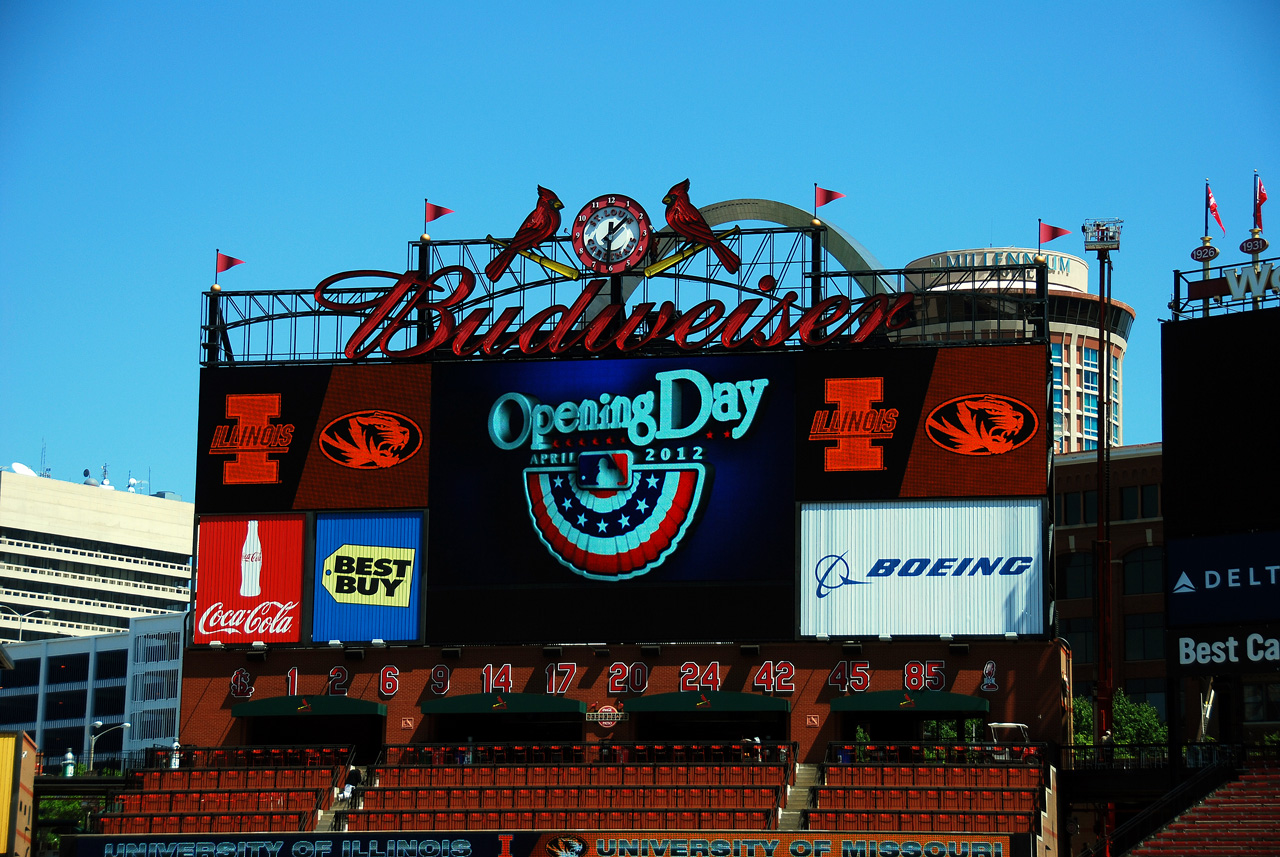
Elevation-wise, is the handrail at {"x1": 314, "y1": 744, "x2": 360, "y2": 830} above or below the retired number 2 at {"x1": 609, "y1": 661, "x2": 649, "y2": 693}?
below

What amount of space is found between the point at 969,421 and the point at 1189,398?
21.9ft

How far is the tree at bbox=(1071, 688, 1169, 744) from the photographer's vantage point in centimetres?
8712

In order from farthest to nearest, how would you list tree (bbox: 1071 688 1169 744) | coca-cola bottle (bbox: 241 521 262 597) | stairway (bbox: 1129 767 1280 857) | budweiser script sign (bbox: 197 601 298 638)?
tree (bbox: 1071 688 1169 744)
coca-cola bottle (bbox: 241 521 262 597)
budweiser script sign (bbox: 197 601 298 638)
stairway (bbox: 1129 767 1280 857)

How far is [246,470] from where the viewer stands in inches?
2354

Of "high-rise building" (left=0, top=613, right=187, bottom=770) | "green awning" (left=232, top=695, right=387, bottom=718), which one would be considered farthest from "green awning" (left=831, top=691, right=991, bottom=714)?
"high-rise building" (left=0, top=613, right=187, bottom=770)

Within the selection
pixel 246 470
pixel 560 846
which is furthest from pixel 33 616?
pixel 560 846

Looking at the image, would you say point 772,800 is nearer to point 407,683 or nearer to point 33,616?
point 407,683

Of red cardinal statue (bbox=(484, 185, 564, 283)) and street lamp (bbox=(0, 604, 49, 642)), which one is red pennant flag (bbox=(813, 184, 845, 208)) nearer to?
red cardinal statue (bbox=(484, 185, 564, 283))

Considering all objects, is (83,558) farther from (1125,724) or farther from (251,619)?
(251,619)

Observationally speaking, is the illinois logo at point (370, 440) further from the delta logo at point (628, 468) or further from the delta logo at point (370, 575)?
the delta logo at point (628, 468)

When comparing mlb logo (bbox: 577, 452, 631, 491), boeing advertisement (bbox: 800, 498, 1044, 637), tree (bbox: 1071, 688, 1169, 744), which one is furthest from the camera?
tree (bbox: 1071, 688, 1169, 744)

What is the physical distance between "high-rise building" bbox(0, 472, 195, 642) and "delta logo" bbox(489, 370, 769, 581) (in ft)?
435

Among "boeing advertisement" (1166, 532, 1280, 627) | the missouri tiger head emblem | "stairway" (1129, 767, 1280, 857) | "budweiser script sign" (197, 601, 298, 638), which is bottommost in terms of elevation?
the missouri tiger head emblem

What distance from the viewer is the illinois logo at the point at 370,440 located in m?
58.8
